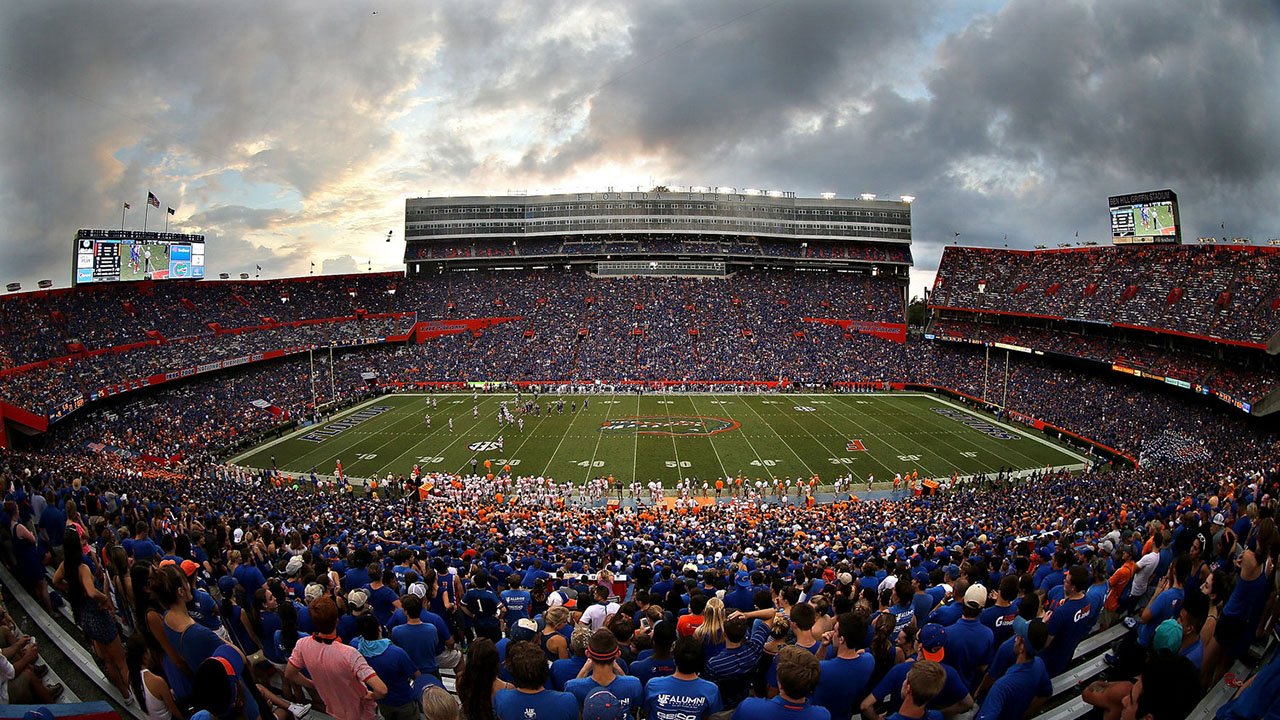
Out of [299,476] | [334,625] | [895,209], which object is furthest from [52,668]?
[895,209]

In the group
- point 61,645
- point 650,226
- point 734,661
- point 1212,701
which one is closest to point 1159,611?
point 1212,701

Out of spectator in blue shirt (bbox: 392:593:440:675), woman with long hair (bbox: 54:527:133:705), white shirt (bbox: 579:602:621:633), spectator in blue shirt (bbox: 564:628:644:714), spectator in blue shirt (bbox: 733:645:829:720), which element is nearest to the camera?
spectator in blue shirt (bbox: 733:645:829:720)

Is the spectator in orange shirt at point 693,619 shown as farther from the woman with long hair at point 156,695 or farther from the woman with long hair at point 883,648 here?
the woman with long hair at point 156,695

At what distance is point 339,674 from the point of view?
14.0ft

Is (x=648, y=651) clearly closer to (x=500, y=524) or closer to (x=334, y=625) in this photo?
(x=334, y=625)

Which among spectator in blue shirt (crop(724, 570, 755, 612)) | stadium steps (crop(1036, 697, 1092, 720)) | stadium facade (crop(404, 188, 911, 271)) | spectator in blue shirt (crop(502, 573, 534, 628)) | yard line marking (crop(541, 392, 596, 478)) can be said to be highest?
stadium facade (crop(404, 188, 911, 271))

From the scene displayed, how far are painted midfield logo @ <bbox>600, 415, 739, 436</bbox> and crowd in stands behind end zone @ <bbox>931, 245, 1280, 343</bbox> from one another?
93.8 ft

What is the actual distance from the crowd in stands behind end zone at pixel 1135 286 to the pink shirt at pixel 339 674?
143 ft

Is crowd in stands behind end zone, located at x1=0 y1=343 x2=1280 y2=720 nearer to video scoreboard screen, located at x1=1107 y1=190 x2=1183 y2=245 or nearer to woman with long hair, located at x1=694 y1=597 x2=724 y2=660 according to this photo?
woman with long hair, located at x1=694 y1=597 x2=724 y2=660

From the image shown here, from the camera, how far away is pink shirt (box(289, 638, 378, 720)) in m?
4.20

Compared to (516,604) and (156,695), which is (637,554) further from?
(156,695)

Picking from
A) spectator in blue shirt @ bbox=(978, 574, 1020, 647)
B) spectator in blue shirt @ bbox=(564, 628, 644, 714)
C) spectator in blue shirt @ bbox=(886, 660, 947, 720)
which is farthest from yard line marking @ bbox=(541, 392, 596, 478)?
spectator in blue shirt @ bbox=(886, 660, 947, 720)

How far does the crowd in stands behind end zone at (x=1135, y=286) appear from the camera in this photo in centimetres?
3594

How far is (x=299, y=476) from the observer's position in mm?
29250
